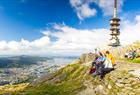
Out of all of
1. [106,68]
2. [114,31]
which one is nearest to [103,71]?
[106,68]

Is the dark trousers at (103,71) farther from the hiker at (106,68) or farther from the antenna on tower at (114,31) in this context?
the antenna on tower at (114,31)

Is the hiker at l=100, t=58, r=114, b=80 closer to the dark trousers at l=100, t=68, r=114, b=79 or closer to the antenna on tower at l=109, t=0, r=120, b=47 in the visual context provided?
the dark trousers at l=100, t=68, r=114, b=79

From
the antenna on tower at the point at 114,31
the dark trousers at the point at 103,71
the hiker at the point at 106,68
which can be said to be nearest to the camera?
the hiker at the point at 106,68

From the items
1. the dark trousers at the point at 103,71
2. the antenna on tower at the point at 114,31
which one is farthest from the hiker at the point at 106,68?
the antenna on tower at the point at 114,31

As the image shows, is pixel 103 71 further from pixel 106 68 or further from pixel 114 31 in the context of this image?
pixel 114 31

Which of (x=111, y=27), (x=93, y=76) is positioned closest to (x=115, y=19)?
(x=111, y=27)

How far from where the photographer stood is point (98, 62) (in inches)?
1341

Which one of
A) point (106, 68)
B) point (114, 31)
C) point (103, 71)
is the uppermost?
point (114, 31)

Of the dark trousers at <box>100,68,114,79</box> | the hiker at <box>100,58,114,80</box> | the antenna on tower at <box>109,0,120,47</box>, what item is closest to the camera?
the hiker at <box>100,58,114,80</box>

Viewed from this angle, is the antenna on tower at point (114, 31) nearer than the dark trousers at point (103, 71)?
No

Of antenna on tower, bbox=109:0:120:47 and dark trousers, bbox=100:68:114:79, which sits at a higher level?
antenna on tower, bbox=109:0:120:47

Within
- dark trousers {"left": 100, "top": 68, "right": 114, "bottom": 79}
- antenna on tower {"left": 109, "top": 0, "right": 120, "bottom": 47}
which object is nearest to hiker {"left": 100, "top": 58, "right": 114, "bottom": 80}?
dark trousers {"left": 100, "top": 68, "right": 114, "bottom": 79}

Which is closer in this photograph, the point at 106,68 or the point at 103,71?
the point at 106,68

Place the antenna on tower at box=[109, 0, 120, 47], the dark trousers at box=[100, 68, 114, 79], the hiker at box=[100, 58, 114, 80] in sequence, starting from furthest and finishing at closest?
the antenna on tower at box=[109, 0, 120, 47] < the dark trousers at box=[100, 68, 114, 79] < the hiker at box=[100, 58, 114, 80]
